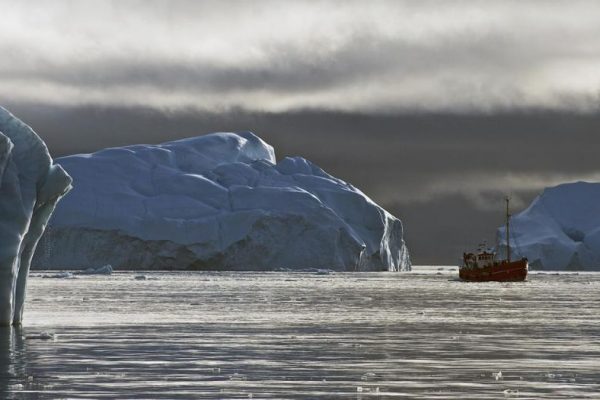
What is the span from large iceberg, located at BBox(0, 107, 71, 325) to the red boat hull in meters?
95.9

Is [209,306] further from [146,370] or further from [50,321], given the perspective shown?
[146,370]

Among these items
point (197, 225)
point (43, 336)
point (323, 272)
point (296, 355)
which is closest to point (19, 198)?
point (43, 336)

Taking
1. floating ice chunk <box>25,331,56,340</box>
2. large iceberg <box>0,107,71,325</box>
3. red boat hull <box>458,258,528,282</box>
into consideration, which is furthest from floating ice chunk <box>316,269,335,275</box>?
floating ice chunk <box>25,331,56,340</box>

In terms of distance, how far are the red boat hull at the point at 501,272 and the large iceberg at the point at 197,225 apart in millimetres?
38479

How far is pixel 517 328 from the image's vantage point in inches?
1531

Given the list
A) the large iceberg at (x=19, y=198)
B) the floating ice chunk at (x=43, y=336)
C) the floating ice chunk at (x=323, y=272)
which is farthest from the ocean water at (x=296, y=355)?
the floating ice chunk at (x=323, y=272)

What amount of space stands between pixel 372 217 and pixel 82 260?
43331 mm

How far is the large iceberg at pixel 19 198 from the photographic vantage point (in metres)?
33.8

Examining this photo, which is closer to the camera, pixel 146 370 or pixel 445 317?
pixel 146 370

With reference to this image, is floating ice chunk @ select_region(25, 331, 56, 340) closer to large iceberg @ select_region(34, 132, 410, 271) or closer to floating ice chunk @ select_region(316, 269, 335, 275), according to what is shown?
floating ice chunk @ select_region(316, 269, 335, 275)

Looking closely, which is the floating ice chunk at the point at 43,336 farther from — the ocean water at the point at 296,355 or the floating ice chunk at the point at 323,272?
the floating ice chunk at the point at 323,272

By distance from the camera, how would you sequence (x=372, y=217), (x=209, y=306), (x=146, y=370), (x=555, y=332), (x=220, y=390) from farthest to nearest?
(x=372, y=217) < (x=209, y=306) < (x=555, y=332) < (x=146, y=370) < (x=220, y=390)

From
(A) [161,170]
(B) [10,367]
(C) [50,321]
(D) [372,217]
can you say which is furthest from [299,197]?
(B) [10,367]

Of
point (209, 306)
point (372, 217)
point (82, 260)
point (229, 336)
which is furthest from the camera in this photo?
point (372, 217)
